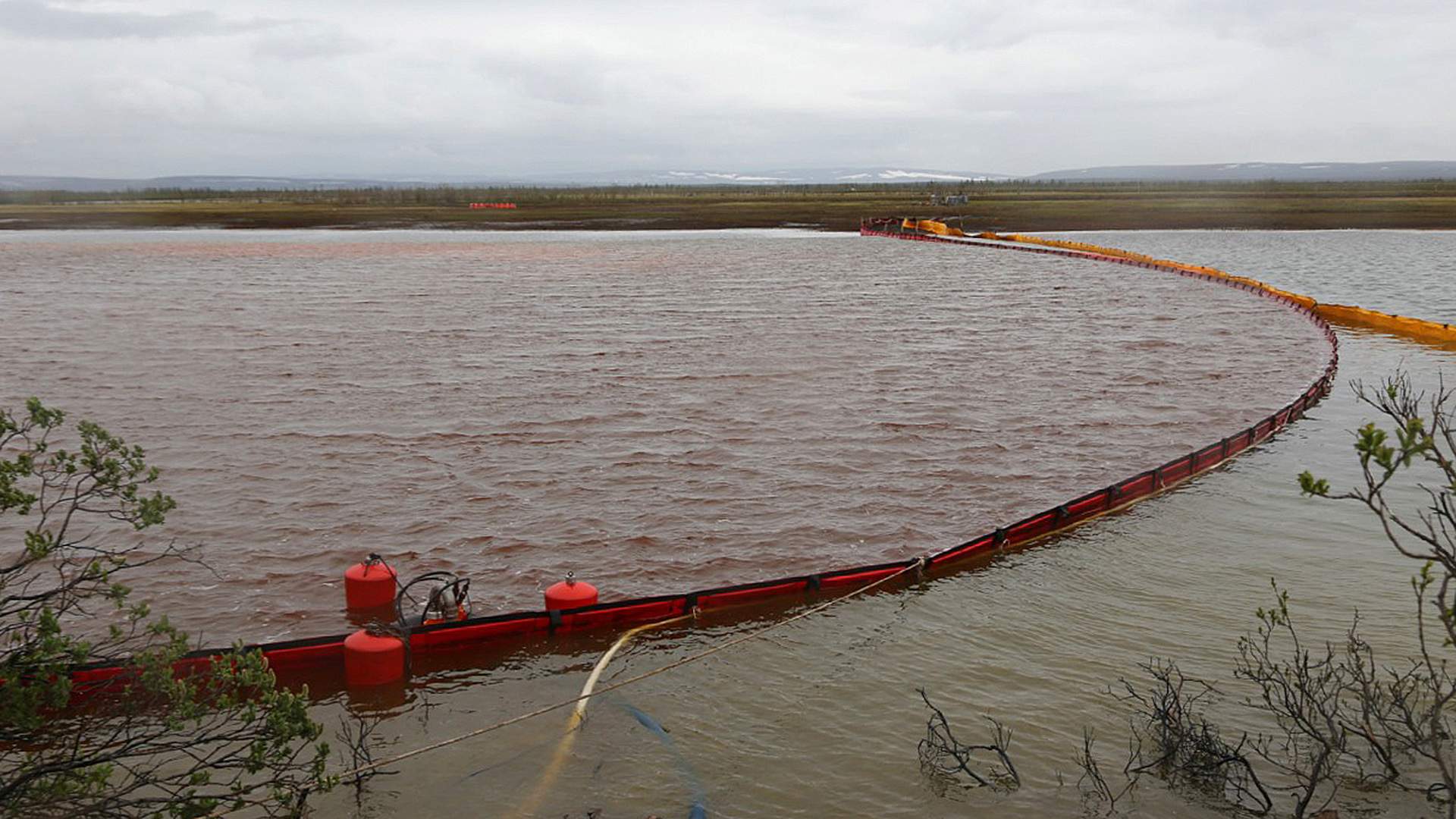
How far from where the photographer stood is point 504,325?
34.4m

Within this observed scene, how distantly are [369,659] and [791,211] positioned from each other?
345 ft

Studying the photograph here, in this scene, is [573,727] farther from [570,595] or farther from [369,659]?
[369,659]

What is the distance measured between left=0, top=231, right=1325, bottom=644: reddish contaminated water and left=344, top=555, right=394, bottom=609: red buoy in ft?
1.02

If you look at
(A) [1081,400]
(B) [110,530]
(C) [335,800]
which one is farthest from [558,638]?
(A) [1081,400]

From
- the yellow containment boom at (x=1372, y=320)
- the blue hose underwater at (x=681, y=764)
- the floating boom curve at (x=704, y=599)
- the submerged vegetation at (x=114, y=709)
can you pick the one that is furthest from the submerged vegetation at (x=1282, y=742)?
the yellow containment boom at (x=1372, y=320)

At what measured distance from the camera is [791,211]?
4429 inches

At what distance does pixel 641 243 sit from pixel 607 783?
65.3m

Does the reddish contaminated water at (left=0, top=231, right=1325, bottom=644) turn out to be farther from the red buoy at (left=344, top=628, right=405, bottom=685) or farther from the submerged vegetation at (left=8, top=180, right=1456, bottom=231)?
the submerged vegetation at (left=8, top=180, right=1456, bottom=231)

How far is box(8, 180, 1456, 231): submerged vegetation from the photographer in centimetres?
8950

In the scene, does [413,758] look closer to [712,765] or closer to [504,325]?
[712,765]

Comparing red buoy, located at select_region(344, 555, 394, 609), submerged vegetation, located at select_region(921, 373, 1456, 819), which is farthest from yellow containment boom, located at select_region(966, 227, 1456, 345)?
red buoy, located at select_region(344, 555, 394, 609)

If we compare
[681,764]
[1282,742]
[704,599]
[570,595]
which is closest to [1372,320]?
[1282,742]

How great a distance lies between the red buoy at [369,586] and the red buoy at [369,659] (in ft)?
5.33

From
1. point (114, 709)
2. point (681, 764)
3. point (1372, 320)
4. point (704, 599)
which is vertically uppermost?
point (1372, 320)
